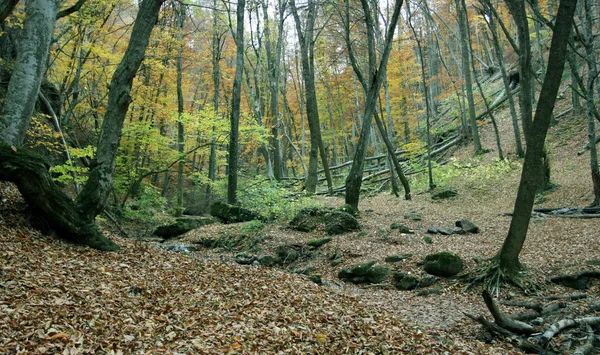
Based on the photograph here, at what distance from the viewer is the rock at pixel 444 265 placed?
24.7 feet

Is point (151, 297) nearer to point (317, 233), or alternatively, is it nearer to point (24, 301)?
point (24, 301)

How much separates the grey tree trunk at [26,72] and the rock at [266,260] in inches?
211

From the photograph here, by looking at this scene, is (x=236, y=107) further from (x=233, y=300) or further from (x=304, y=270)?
(x=233, y=300)

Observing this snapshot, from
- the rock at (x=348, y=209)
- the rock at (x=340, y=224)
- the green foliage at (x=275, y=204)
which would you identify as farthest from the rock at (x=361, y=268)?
the green foliage at (x=275, y=204)

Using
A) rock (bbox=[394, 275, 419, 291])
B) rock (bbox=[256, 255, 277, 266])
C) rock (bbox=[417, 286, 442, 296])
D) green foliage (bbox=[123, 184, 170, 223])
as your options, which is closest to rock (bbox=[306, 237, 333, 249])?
rock (bbox=[256, 255, 277, 266])

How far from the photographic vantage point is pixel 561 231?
9.49 m

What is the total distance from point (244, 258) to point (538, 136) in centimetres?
656

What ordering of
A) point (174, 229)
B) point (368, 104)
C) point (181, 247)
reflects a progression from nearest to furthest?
1. point (181, 247)
2. point (368, 104)
3. point (174, 229)

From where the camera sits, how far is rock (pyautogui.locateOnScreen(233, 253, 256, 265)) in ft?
28.0

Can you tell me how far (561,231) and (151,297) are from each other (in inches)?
390

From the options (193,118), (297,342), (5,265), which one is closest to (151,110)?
Result: (193,118)

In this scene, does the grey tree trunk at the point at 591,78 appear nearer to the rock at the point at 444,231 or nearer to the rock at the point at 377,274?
the rock at the point at 444,231

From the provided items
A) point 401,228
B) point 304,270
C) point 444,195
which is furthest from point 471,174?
point 304,270

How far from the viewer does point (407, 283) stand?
7.58 metres
